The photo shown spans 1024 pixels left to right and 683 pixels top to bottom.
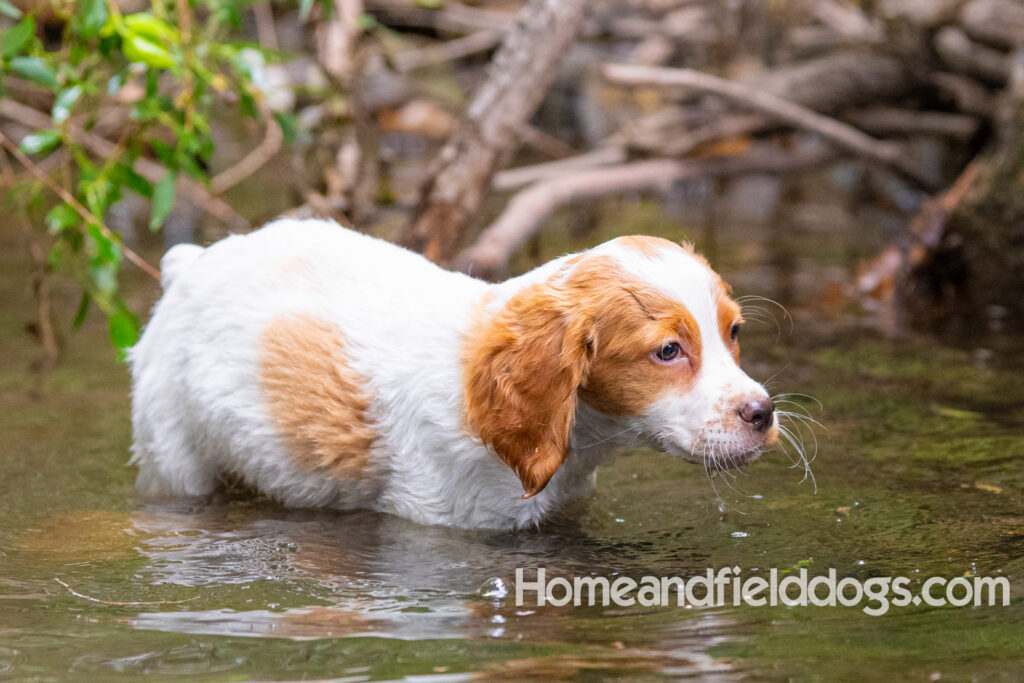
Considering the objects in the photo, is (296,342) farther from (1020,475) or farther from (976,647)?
(1020,475)

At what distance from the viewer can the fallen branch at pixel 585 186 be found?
6.65 meters

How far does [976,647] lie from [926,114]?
308 inches

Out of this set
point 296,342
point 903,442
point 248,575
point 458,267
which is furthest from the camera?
point 458,267

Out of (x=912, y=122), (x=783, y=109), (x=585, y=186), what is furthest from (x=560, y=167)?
(x=912, y=122)

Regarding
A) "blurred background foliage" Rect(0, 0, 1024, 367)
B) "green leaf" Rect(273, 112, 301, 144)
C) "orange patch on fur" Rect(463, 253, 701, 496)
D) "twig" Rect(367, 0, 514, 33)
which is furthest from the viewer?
"twig" Rect(367, 0, 514, 33)

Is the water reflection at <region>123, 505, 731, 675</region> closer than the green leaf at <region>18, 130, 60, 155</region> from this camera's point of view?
Yes

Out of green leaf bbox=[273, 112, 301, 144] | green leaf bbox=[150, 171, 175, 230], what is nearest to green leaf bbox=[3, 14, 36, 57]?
green leaf bbox=[150, 171, 175, 230]

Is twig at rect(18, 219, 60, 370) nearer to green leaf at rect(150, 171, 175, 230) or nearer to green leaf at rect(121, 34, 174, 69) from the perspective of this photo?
green leaf at rect(150, 171, 175, 230)

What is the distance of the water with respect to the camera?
Answer: 3129 millimetres

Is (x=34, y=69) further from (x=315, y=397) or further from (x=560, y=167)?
(x=560, y=167)

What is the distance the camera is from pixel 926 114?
1008cm

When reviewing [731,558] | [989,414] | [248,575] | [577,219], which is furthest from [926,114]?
[248,575]

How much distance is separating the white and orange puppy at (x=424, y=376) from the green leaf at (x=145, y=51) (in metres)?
0.78

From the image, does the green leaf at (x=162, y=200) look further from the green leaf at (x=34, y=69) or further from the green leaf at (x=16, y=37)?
the green leaf at (x=16, y=37)
